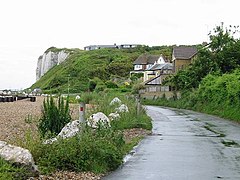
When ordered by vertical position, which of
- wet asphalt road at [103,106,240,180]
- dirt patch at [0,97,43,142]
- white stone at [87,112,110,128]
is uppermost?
white stone at [87,112,110,128]

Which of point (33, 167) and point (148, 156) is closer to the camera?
point (33, 167)

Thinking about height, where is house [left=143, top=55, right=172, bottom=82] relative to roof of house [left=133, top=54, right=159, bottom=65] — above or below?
below

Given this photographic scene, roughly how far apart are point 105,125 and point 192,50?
87.0 meters

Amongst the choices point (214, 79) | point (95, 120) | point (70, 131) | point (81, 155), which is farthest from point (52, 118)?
point (214, 79)

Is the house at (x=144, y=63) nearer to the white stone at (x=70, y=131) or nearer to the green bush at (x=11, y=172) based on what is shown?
the white stone at (x=70, y=131)

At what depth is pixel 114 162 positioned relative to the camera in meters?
12.2

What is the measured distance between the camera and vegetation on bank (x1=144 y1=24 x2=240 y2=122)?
1564 inches

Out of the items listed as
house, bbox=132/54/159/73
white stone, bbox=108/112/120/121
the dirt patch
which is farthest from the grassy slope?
white stone, bbox=108/112/120/121

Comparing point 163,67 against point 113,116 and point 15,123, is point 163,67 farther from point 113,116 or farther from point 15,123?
point 113,116

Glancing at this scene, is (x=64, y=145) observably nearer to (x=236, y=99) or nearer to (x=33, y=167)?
(x=33, y=167)

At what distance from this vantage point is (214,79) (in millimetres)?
47469

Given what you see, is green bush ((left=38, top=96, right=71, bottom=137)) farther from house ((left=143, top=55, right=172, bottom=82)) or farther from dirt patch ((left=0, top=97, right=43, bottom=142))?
house ((left=143, top=55, right=172, bottom=82))

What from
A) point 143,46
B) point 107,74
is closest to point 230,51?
point 107,74

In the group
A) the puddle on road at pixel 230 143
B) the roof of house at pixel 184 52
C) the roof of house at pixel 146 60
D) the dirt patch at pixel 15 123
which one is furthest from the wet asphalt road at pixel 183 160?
the roof of house at pixel 146 60
